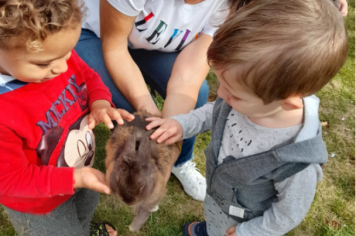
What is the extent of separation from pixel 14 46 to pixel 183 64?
1.37 metres

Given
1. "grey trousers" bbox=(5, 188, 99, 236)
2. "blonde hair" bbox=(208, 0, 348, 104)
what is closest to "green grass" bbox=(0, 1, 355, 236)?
"grey trousers" bbox=(5, 188, 99, 236)

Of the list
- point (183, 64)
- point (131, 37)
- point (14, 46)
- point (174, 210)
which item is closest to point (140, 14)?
point (131, 37)

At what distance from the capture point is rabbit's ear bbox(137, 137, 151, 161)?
1.50 m

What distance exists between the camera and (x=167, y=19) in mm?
2133

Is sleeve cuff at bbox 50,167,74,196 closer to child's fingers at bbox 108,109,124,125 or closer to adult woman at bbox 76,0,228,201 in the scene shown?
child's fingers at bbox 108,109,124,125

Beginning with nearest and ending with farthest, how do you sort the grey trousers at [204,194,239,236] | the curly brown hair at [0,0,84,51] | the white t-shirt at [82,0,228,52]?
the curly brown hair at [0,0,84,51] → the grey trousers at [204,194,239,236] → the white t-shirt at [82,0,228,52]

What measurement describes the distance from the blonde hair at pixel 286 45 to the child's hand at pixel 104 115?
0.82 m

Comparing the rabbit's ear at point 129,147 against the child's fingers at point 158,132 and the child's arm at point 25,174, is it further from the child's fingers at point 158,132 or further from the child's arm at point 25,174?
the child's arm at point 25,174

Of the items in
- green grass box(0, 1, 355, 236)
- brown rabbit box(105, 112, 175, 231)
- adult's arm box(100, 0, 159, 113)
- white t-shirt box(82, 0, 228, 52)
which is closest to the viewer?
brown rabbit box(105, 112, 175, 231)

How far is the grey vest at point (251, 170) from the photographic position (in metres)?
1.32

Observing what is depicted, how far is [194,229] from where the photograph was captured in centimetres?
257

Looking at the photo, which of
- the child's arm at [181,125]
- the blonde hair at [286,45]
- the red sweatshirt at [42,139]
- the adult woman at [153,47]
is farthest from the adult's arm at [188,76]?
the blonde hair at [286,45]

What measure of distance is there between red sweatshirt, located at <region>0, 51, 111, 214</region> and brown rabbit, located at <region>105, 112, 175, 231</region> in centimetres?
23

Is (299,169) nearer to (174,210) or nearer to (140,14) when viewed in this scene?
(140,14)
